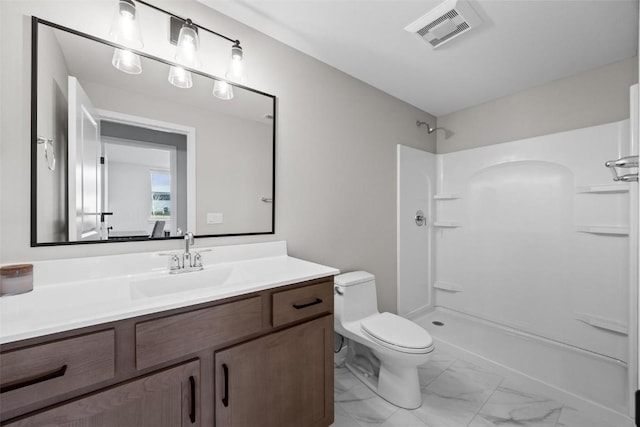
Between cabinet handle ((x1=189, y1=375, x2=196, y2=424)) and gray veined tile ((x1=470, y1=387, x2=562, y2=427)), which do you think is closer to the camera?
cabinet handle ((x1=189, y1=375, x2=196, y2=424))

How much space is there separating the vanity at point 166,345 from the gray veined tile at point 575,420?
141 centimetres

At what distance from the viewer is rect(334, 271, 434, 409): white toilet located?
1546 millimetres

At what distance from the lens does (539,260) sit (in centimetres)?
223

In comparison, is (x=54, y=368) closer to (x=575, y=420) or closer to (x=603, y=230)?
(x=575, y=420)

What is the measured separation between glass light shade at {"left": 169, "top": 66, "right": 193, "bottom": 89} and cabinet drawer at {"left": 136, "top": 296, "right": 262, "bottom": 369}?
1.12 m

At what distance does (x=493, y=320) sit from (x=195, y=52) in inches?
120

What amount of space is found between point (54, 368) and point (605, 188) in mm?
2996

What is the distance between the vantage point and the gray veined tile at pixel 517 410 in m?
1.52

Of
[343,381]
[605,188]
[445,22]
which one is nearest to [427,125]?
[445,22]

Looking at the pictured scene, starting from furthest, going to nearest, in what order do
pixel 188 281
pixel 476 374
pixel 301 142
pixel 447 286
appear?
pixel 447 286 < pixel 476 374 < pixel 301 142 < pixel 188 281

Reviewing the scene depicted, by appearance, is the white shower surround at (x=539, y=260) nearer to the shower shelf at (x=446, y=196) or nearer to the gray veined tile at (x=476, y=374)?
the shower shelf at (x=446, y=196)

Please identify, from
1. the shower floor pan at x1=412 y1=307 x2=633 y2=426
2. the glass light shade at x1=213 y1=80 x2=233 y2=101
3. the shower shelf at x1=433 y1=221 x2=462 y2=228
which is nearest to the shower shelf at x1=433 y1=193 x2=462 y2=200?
the shower shelf at x1=433 y1=221 x2=462 y2=228

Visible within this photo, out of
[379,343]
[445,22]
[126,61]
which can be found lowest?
[379,343]

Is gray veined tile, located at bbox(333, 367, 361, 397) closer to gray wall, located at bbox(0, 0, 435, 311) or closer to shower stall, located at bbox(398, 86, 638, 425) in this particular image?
gray wall, located at bbox(0, 0, 435, 311)
